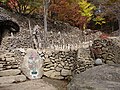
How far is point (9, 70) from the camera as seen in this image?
40.8ft

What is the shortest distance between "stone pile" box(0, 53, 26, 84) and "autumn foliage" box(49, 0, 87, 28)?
8.86 metres

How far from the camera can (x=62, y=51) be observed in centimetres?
1407

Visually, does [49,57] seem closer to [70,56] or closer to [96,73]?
[70,56]

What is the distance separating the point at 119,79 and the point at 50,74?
518 cm

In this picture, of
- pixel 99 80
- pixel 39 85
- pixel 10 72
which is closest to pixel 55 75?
pixel 39 85

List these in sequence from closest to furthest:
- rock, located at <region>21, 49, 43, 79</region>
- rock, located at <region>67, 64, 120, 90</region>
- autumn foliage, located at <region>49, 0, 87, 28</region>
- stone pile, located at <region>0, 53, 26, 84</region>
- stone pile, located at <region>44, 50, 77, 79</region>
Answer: rock, located at <region>67, 64, 120, 90</region>
stone pile, located at <region>0, 53, 26, 84</region>
rock, located at <region>21, 49, 43, 79</region>
stone pile, located at <region>44, 50, 77, 79</region>
autumn foliage, located at <region>49, 0, 87, 28</region>

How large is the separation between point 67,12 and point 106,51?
775 cm

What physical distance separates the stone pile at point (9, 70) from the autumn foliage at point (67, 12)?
29.1ft

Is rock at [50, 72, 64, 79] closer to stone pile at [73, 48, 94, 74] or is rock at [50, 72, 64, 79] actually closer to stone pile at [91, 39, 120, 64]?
stone pile at [73, 48, 94, 74]

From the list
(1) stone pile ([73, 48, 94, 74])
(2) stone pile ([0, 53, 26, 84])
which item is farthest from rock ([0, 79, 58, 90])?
(1) stone pile ([73, 48, 94, 74])

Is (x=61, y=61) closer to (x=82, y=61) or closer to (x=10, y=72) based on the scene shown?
(x=82, y=61)

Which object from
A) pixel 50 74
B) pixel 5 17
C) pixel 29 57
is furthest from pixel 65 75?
pixel 5 17

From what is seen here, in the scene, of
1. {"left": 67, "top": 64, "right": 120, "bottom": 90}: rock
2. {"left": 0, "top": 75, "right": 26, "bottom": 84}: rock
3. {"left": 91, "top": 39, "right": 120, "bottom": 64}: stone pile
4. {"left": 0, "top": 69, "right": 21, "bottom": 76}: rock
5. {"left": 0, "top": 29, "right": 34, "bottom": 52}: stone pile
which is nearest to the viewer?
{"left": 67, "top": 64, "right": 120, "bottom": 90}: rock

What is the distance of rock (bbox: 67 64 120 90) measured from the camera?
7.95 meters
